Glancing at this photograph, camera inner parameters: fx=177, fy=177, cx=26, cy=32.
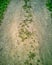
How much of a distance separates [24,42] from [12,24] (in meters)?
1.24

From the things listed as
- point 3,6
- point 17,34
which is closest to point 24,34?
point 17,34

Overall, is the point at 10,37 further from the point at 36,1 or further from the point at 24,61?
the point at 36,1

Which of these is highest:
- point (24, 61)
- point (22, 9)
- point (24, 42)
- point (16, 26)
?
point (22, 9)

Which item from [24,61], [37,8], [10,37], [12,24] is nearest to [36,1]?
[37,8]

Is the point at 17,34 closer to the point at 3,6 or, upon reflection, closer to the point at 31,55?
the point at 31,55

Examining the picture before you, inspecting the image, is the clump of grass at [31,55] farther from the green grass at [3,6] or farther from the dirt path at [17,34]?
the green grass at [3,6]

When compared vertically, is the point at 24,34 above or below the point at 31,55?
above

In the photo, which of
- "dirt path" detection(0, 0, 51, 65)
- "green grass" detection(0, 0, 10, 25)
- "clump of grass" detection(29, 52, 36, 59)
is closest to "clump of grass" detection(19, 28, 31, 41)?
"dirt path" detection(0, 0, 51, 65)

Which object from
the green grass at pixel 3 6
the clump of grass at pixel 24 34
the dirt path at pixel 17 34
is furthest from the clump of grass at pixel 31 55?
the green grass at pixel 3 6

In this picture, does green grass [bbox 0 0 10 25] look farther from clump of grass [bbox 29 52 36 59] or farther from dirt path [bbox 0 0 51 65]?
clump of grass [bbox 29 52 36 59]

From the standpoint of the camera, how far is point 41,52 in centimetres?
670

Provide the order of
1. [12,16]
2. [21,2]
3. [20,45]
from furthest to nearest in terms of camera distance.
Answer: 1. [21,2]
2. [12,16]
3. [20,45]

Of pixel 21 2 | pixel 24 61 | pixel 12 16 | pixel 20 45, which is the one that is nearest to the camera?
pixel 24 61

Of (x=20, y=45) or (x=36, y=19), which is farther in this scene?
(x=36, y=19)
